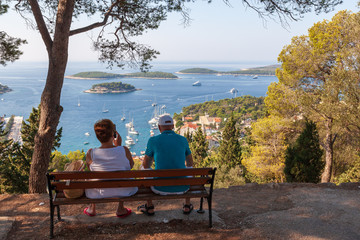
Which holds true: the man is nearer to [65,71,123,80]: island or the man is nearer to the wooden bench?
the wooden bench

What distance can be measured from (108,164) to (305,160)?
252 inches

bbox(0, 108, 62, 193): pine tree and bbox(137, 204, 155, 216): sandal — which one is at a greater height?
bbox(137, 204, 155, 216): sandal

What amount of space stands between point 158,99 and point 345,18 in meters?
109

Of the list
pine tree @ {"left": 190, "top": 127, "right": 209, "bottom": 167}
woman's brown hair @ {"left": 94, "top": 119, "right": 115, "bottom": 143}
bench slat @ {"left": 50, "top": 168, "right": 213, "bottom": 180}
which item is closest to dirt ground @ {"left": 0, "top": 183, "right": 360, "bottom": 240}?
bench slat @ {"left": 50, "top": 168, "right": 213, "bottom": 180}

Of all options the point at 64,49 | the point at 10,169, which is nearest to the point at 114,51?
the point at 64,49

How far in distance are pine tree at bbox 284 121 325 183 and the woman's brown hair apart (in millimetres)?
6280

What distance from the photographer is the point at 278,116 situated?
13.9 m

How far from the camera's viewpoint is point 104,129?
273 cm

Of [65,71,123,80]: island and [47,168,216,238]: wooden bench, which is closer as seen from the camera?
[47,168,216,238]: wooden bench

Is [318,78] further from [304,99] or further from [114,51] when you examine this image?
[114,51]

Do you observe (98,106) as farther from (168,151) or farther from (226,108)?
(168,151)

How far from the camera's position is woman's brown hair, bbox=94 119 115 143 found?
8.88 ft

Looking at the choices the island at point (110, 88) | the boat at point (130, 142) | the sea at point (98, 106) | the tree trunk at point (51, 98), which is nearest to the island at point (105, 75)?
the sea at point (98, 106)

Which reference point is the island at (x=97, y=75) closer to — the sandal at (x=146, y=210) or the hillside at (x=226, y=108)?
the hillside at (x=226, y=108)
